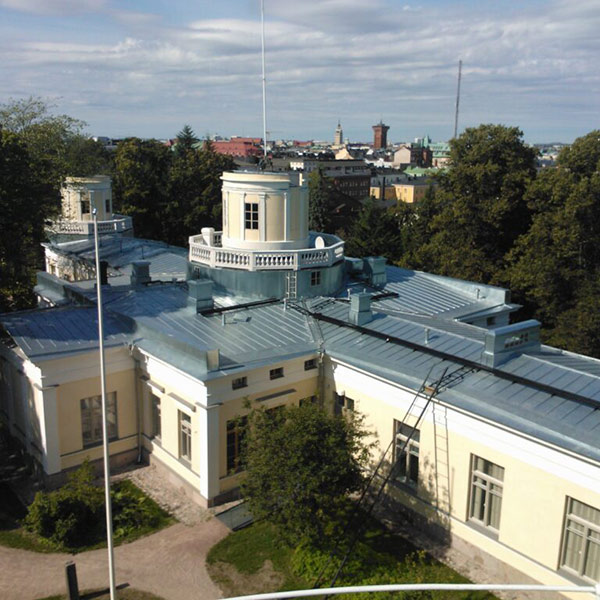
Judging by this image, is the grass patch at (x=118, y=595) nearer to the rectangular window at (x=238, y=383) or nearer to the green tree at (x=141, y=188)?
the rectangular window at (x=238, y=383)

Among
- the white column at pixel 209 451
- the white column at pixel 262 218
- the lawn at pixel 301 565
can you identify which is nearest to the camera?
the lawn at pixel 301 565

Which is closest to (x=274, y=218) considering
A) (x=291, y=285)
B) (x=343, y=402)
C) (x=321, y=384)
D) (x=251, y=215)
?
(x=251, y=215)

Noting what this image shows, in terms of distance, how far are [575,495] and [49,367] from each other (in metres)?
14.5

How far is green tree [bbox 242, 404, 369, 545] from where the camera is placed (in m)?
14.3

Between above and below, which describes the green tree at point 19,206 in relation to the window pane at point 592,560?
above

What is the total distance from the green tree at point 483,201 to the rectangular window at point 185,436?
20806 millimetres

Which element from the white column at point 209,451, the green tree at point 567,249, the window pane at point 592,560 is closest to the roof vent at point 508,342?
the window pane at point 592,560

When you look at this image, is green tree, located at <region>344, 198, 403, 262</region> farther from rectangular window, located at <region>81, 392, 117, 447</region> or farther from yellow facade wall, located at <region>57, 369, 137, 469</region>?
rectangular window, located at <region>81, 392, 117, 447</region>

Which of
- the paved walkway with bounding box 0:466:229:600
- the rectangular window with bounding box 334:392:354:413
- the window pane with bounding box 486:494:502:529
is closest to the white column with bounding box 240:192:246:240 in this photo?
the rectangular window with bounding box 334:392:354:413

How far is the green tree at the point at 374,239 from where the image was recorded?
1917 inches

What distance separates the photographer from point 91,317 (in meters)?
21.4

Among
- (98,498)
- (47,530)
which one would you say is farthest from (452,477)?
(47,530)

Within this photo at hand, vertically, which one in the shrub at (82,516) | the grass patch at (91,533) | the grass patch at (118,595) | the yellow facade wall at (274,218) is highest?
the yellow facade wall at (274,218)

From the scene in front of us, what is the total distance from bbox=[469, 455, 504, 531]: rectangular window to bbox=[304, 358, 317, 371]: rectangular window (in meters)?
5.90
